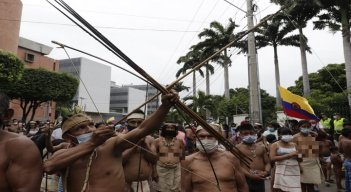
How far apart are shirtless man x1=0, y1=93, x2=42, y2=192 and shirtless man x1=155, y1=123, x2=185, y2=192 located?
4349mm

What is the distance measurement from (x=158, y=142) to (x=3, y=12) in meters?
32.2

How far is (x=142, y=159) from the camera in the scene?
4910 mm

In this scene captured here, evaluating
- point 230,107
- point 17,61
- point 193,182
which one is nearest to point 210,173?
point 193,182

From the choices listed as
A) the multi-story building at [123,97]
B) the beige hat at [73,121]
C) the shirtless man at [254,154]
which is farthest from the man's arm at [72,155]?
the multi-story building at [123,97]

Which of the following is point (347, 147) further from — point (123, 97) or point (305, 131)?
point (123, 97)

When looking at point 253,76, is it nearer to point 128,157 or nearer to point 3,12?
point 128,157

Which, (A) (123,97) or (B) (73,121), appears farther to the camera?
(A) (123,97)

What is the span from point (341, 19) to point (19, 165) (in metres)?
23.8

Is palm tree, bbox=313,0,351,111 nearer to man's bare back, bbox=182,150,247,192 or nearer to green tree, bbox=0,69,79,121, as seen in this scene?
man's bare back, bbox=182,150,247,192

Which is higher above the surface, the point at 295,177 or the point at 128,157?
the point at 128,157

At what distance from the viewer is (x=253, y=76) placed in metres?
14.0

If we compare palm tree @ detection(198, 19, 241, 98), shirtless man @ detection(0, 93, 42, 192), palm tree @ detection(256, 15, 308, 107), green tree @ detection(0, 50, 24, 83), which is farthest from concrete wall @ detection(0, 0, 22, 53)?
shirtless man @ detection(0, 93, 42, 192)

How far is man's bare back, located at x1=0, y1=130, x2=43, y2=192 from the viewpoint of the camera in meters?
2.12

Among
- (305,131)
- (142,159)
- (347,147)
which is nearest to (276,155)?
(305,131)
